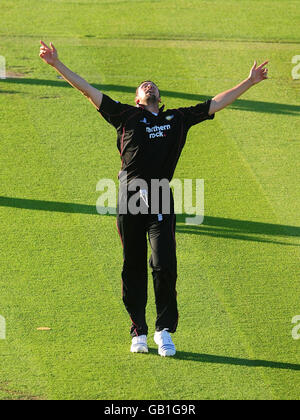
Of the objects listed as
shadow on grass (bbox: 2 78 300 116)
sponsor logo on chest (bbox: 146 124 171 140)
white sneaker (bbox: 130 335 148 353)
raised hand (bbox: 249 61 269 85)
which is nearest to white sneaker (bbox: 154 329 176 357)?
white sneaker (bbox: 130 335 148 353)

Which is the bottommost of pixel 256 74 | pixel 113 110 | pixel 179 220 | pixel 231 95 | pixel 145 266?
pixel 145 266

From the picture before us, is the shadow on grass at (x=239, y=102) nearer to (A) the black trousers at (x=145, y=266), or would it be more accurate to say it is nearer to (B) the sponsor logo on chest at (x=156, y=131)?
(B) the sponsor logo on chest at (x=156, y=131)

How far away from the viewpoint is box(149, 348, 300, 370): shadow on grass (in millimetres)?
6984

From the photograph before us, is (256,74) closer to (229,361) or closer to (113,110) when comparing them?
(113,110)

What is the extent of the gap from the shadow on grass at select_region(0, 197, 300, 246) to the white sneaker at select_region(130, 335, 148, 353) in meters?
2.28

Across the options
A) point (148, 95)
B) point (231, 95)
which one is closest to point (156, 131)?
point (148, 95)

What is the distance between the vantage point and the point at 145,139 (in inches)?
274

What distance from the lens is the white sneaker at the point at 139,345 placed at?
7.10m

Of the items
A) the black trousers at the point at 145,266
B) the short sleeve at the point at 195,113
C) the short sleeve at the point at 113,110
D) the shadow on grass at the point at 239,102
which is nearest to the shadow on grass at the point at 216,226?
the black trousers at the point at 145,266

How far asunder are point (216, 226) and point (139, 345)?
2.58m

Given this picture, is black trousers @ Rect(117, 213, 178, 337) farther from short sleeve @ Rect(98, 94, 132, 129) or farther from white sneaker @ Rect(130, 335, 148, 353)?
short sleeve @ Rect(98, 94, 132, 129)

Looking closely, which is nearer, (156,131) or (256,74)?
(156,131)

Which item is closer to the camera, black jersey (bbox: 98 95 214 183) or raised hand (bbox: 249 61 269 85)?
black jersey (bbox: 98 95 214 183)

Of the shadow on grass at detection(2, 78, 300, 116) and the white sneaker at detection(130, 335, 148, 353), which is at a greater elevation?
the shadow on grass at detection(2, 78, 300, 116)
